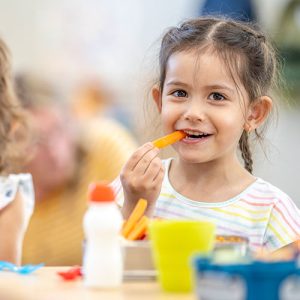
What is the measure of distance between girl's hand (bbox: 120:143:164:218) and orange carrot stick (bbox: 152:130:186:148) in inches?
1.1

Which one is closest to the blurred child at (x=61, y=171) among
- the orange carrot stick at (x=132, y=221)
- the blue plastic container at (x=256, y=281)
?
the orange carrot stick at (x=132, y=221)

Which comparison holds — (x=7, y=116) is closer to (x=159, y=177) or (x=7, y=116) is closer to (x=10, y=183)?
(x=10, y=183)

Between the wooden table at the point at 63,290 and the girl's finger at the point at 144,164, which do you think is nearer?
the wooden table at the point at 63,290

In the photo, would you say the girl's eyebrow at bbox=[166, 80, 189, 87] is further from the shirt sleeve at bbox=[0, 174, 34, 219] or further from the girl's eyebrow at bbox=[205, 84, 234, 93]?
the shirt sleeve at bbox=[0, 174, 34, 219]

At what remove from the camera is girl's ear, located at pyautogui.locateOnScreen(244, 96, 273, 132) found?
6.47 ft

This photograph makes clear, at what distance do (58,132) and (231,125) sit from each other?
4.81 ft

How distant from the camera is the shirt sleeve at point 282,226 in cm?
187

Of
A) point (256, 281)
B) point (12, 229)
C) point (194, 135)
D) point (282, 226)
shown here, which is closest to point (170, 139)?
point (194, 135)

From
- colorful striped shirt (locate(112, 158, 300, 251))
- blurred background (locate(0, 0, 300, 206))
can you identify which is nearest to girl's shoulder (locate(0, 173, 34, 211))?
colorful striped shirt (locate(112, 158, 300, 251))

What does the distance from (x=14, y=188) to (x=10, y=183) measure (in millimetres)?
16

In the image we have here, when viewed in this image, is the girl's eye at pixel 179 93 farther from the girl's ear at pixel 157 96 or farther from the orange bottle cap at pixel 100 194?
the orange bottle cap at pixel 100 194

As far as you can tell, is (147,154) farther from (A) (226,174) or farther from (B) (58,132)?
(B) (58,132)

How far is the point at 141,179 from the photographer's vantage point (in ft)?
5.96

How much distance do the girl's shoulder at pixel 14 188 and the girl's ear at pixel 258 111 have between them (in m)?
0.62
